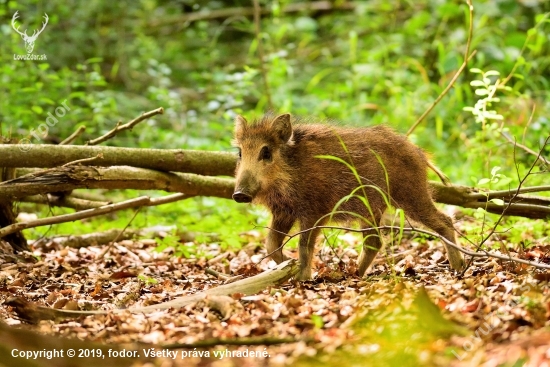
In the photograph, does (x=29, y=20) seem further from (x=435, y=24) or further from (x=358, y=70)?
(x=435, y=24)

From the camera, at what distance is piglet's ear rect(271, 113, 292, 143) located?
5605 millimetres

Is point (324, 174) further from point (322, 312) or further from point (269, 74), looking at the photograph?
point (269, 74)

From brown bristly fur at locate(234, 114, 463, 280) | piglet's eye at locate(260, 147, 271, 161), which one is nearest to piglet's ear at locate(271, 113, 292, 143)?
brown bristly fur at locate(234, 114, 463, 280)

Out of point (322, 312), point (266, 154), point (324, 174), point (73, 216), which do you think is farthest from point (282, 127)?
point (322, 312)

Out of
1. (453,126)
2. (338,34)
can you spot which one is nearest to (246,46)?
(338,34)

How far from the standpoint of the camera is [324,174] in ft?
18.5

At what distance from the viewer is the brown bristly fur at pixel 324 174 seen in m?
5.60

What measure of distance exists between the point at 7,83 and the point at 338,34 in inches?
313

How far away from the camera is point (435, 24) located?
13.2m

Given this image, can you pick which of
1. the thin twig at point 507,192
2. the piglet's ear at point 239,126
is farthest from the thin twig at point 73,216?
the thin twig at point 507,192

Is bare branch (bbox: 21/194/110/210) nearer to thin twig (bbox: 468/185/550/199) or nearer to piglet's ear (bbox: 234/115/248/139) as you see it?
piglet's ear (bbox: 234/115/248/139)

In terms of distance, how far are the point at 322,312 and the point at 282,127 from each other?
2.06 metres

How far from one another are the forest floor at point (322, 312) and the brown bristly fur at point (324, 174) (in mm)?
472

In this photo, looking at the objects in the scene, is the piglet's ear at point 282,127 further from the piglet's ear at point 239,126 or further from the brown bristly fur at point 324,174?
the piglet's ear at point 239,126
